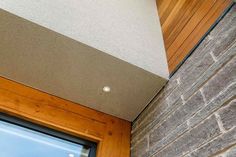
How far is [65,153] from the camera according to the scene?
1.65 m

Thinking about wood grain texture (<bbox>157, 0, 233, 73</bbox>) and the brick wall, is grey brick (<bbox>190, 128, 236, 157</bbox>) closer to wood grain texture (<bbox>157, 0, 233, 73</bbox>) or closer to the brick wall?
the brick wall

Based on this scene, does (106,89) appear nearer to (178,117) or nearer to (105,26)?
(105,26)

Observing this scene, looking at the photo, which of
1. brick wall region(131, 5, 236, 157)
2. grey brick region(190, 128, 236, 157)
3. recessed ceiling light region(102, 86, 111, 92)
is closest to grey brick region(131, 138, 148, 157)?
brick wall region(131, 5, 236, 157)

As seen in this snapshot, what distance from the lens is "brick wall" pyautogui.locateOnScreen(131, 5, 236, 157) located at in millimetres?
990

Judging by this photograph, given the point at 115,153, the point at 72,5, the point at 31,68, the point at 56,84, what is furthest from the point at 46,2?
the point at 115,153

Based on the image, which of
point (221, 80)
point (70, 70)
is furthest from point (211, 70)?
point (70, 70)

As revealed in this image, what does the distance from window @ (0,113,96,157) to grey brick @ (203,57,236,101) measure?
0.99 m

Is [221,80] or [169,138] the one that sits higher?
[221,80]

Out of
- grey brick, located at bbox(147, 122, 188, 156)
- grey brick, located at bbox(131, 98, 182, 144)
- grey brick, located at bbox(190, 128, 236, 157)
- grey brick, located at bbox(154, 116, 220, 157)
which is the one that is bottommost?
grey brick, located at bbox(190, 128, 236, 157)

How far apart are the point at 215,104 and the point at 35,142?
1.20 meters

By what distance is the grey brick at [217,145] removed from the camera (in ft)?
2.99

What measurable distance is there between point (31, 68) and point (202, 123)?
1210 mm

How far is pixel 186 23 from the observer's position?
1.74 m

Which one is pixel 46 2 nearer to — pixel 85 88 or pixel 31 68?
pixel 31 68
